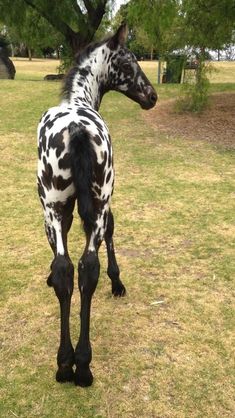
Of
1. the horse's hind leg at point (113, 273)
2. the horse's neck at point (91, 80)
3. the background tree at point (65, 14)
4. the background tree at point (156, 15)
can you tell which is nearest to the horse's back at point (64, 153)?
the horse's neck at point (91, 80)

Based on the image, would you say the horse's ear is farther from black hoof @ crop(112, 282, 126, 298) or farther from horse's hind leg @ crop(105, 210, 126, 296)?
black hoof @ crop(112, 282, 126, 298)

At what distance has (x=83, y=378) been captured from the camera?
119 inches

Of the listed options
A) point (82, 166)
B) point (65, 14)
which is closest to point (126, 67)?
point (82, 166)

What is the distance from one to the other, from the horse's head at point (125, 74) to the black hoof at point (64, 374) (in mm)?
2800

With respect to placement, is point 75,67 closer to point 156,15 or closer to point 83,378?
point 83,378

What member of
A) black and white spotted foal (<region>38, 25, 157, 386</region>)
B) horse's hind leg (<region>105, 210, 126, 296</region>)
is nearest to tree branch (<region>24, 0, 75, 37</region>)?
horse's hind leg (<region>105, 210, 126, 296</region>)

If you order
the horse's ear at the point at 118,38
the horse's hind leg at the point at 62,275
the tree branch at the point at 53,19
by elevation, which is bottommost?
the horse's hind leg at the point at 62,275

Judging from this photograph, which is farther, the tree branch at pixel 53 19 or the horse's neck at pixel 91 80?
the tree branch at pixel 53 19

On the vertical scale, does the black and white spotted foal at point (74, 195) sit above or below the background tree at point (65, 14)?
below

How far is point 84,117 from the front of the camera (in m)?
3.05

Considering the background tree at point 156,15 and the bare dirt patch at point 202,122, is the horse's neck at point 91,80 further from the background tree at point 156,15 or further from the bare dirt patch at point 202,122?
the background tree at point 156,15

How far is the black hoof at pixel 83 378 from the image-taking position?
302 centimetres

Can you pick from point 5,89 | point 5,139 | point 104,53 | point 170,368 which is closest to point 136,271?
point 170,368

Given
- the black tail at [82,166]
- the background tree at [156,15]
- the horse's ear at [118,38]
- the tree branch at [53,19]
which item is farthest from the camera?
the tree branch at [53,19]
